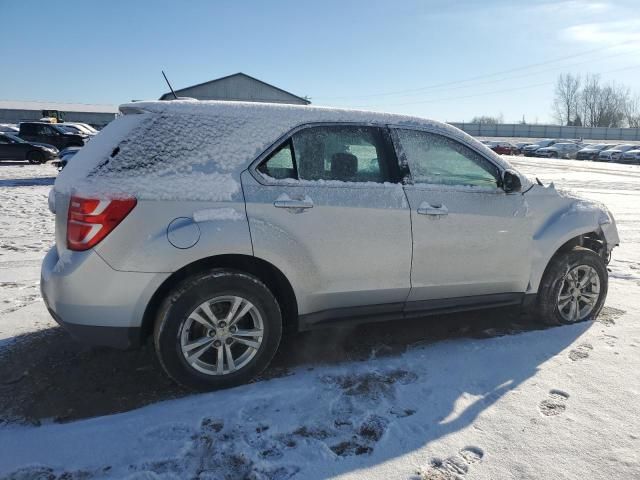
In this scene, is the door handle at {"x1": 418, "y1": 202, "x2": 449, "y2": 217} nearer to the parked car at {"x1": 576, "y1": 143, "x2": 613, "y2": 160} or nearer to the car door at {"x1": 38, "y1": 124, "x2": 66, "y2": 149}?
the car door at {"x1": 38, "y1": 124, "x2": 66, "y2": 149}

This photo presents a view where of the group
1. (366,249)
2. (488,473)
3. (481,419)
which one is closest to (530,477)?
(488,473)

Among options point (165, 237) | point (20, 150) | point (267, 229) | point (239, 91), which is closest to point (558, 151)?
point (239, 91)

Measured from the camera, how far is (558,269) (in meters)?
4.00

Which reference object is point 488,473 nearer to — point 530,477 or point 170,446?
point 530,477

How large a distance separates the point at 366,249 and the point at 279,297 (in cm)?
67

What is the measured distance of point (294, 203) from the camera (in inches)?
120

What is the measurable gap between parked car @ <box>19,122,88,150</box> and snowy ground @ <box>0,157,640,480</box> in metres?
22.4

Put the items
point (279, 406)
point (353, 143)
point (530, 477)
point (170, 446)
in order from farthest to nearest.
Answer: point (353, 143), point (279, 406), point (170, 446), point (530, 477)

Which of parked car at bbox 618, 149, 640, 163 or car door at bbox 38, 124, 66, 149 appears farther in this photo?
parked car at bbox 618, 149, 640, 163

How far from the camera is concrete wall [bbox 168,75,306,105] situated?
3300 cm

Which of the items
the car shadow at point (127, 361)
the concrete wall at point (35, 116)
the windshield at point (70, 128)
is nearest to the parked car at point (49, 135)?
the windshield at point (70, 128)

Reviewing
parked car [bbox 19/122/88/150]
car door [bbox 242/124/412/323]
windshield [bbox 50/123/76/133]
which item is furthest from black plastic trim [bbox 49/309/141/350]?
windshield [bbox 50/123/76/133]

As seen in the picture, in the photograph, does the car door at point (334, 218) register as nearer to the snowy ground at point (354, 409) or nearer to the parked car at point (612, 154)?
the snowy ground at point (354, 409)

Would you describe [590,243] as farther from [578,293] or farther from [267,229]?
[267,229]
